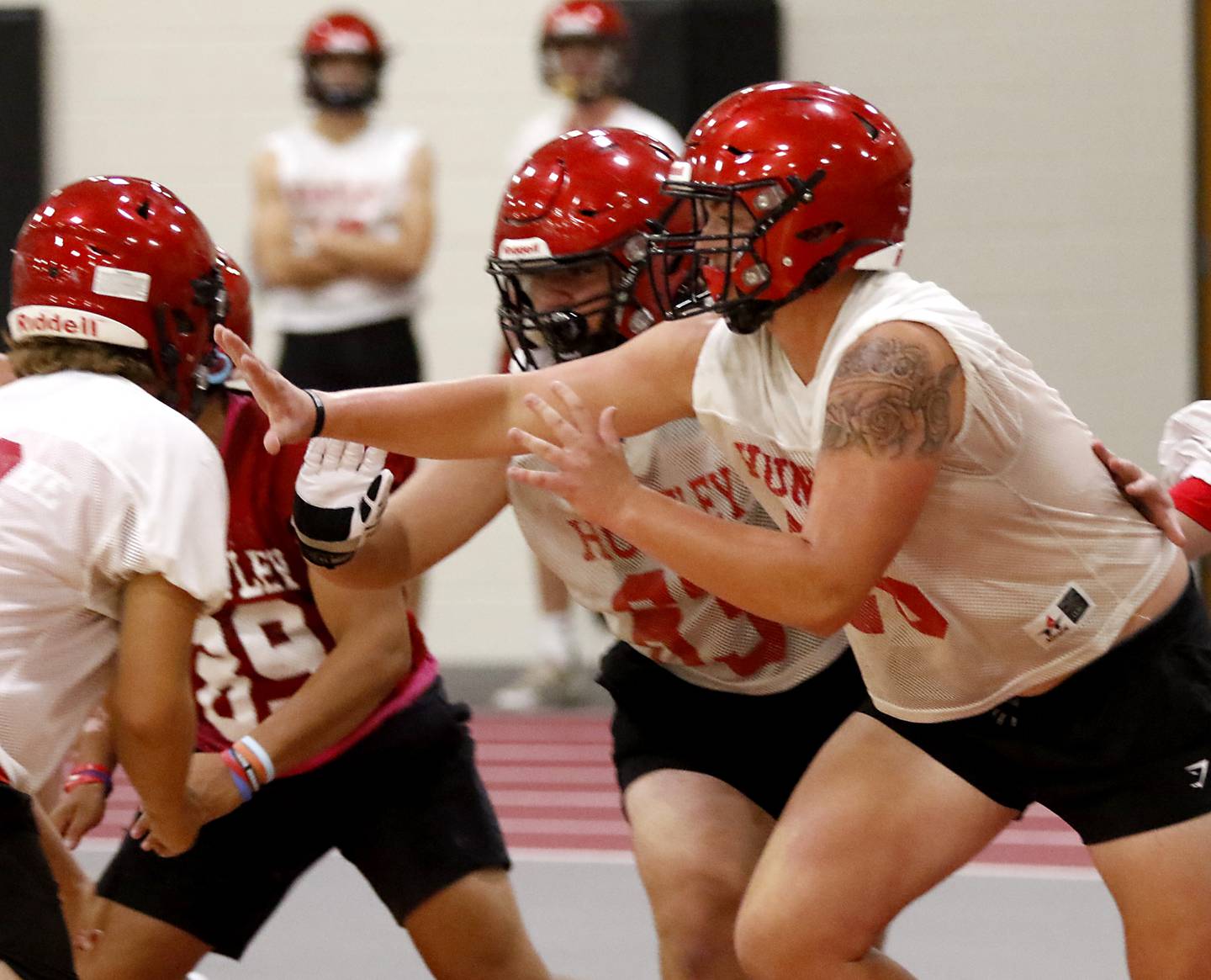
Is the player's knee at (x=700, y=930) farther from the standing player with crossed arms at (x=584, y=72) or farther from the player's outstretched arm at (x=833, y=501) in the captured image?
the standing player with crossed arms at (x=584, y=72)

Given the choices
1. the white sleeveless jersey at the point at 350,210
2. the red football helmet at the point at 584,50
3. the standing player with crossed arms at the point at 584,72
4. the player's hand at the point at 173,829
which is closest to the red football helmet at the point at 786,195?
the player's hand at the point at 173,829

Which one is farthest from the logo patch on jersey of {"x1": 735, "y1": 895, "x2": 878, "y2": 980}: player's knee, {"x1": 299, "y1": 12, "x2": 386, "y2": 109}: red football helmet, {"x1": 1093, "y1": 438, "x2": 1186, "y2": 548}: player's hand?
{"x1": 299, "y1": 12, "x2": 386, "y2": 109}: red football helmet

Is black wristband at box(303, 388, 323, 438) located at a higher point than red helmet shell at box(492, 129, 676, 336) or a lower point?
lower

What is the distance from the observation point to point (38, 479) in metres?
2.31

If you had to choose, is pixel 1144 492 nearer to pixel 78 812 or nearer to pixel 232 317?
pixel 232 317

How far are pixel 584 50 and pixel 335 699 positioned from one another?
3.67 metres

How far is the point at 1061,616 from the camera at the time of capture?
8.52ft

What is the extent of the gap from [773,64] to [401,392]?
15.9 ft

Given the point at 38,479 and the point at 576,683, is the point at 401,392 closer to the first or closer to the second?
the point at 38,479

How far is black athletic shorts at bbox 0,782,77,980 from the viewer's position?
88.8 inches

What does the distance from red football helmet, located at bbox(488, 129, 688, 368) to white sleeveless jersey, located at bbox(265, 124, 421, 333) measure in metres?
3.24

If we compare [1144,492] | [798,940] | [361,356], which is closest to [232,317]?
[798,940]

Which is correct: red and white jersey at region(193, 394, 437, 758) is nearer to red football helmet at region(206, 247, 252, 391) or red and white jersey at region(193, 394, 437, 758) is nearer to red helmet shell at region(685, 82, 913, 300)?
red football helmet at region(206, 247, 252, 391)

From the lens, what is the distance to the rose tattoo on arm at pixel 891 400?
92.0 inches
